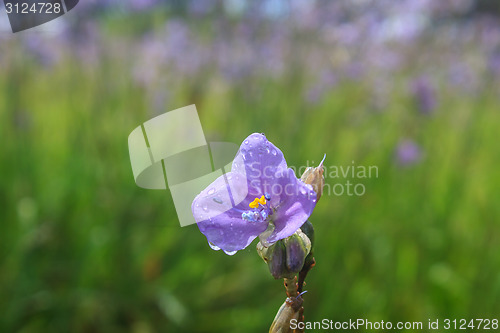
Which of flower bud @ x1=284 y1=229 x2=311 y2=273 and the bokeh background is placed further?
the bokeh background

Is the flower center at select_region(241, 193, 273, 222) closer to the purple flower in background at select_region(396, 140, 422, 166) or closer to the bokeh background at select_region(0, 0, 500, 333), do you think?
the bokeh background at select_region(0, 0, 500, 333)

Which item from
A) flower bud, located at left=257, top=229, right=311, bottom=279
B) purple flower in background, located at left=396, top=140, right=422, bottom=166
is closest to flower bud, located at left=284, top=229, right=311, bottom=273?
flower bud, located at left=257, top=229, right=311, bottom=279

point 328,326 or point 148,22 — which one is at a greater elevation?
point 148,22

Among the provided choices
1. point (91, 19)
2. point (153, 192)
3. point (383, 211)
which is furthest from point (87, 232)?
point (383, 211)

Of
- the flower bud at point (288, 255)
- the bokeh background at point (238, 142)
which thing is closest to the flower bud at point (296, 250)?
the flower bud at point (288, 255)

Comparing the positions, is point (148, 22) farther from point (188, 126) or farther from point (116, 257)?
point (116, 257)

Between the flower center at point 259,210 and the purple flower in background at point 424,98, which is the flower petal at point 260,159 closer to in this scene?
the flower center at point 259,210

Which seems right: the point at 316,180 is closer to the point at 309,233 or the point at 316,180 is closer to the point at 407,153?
the point at 309,233
